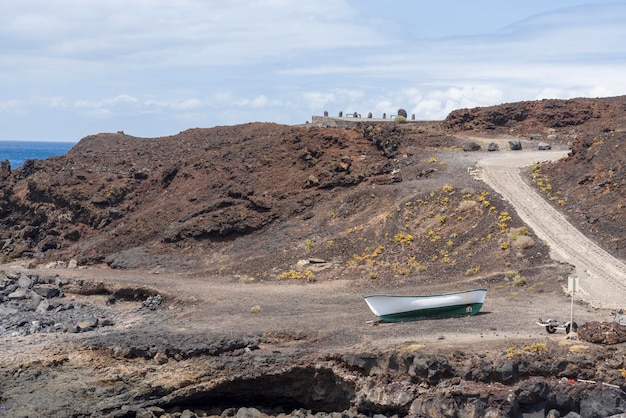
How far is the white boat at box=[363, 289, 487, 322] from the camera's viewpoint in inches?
874

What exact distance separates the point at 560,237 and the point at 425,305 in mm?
9012

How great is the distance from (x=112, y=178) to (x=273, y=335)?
25282 mm

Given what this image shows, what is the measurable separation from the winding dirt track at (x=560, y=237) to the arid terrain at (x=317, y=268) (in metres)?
0.10

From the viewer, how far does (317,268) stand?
101ft

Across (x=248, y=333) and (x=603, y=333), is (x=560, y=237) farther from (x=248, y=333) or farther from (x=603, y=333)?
(x=248, y=333)

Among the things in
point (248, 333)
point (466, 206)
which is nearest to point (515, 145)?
point (466, 206)

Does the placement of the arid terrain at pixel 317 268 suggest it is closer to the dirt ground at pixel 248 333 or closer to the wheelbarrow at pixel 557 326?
the dirt ground at pixel 248 333

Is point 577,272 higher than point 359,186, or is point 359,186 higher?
point 359,186

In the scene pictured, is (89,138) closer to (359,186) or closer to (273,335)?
(359,186)

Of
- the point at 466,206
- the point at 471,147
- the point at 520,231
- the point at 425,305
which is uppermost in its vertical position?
the point at 471,147

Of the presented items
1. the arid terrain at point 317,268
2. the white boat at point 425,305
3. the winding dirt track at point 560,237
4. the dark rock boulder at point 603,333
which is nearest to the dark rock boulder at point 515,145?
the arid terrain at point 317,268

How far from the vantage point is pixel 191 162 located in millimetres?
42562

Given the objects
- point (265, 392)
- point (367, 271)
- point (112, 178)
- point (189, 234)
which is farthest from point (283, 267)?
point (112, 178)

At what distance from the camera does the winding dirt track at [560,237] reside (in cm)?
2373
